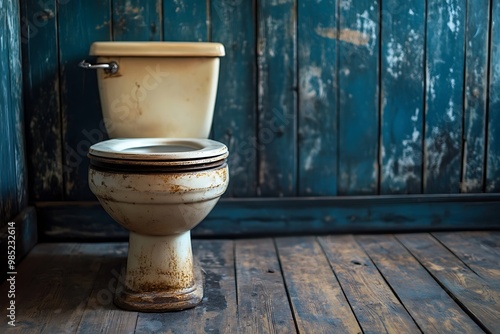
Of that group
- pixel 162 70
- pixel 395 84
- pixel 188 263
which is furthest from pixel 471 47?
pixel 188 263

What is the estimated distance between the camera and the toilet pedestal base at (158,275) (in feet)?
6.19

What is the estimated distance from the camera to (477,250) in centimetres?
238

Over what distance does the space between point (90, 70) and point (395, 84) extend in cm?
111

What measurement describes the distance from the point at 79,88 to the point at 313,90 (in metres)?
0.84

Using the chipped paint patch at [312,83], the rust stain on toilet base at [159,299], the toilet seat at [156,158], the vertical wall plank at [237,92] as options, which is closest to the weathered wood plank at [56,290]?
the rust stain on toilet base at [159,299]

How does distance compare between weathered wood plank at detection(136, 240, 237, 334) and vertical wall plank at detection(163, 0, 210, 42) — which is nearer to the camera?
weathered wood plank at detection(136, 240, 237, 334)

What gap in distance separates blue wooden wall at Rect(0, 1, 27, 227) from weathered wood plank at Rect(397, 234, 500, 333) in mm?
1354

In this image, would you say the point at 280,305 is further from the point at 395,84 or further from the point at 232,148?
the point at 395,84

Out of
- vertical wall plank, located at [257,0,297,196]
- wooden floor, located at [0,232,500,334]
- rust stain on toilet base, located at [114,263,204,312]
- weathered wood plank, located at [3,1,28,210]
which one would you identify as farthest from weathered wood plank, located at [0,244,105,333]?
vertical wall plank, located at [257,0,297,196]

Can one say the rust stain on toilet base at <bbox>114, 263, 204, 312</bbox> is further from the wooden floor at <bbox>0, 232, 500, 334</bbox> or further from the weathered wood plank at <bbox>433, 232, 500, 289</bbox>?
the weathered wood plank at <bbox>433, 232, 500, 289</bbox>

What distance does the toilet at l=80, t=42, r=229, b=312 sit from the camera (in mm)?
1793

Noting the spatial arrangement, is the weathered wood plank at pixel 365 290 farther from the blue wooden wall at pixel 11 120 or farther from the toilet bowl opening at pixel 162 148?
A: the blue wooden wall at pixel 11 120

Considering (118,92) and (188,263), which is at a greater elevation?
(118,92)

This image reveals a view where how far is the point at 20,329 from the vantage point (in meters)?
1.72
